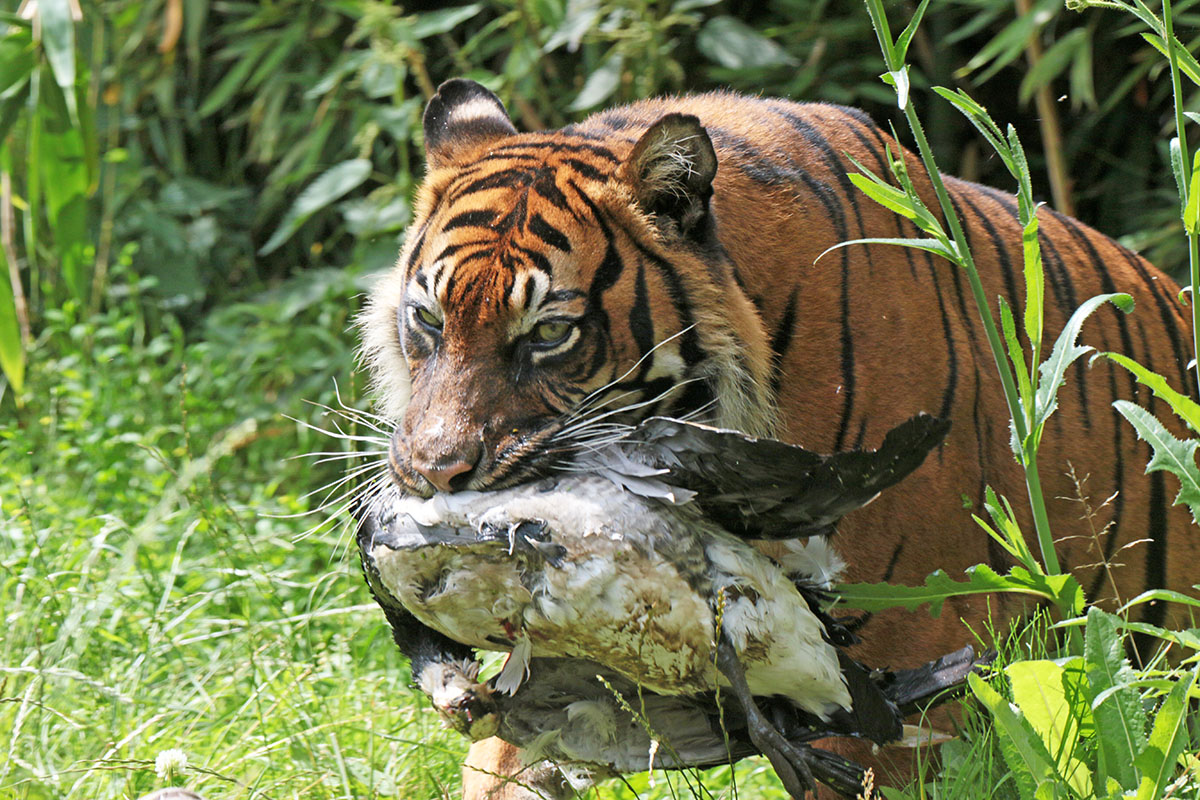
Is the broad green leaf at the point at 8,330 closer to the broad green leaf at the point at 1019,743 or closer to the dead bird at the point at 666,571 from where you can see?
the dead bird at the point at 666,571

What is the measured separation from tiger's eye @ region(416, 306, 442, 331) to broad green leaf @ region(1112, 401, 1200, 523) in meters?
1.06

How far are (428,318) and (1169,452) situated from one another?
1.16 m

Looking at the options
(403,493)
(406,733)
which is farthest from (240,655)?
(403,493)

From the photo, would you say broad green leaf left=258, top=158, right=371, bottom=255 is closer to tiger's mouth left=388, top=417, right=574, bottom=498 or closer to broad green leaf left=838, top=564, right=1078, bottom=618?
tiger's mouth left=388, top=417, right=574, bottom=498

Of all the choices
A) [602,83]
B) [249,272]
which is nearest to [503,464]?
[602,83]

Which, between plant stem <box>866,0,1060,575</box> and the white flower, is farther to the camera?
the white flower

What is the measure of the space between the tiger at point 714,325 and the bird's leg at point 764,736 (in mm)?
390

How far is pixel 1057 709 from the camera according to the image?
1.94 m

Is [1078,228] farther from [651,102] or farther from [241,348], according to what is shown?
[241,348]

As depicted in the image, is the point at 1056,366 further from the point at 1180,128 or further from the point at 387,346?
the point at 387,346

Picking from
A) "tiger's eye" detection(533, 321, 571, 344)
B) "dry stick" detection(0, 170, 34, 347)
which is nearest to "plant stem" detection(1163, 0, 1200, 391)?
"tiger's eye" detection(533, 321, 571, 344)

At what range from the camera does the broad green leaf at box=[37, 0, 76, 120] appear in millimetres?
4086

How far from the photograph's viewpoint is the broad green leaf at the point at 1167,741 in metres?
1.79

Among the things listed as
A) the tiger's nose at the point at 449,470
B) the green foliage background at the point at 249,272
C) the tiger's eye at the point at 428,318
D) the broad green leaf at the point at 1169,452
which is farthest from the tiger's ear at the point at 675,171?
the green foliage background at the point at 249,272
